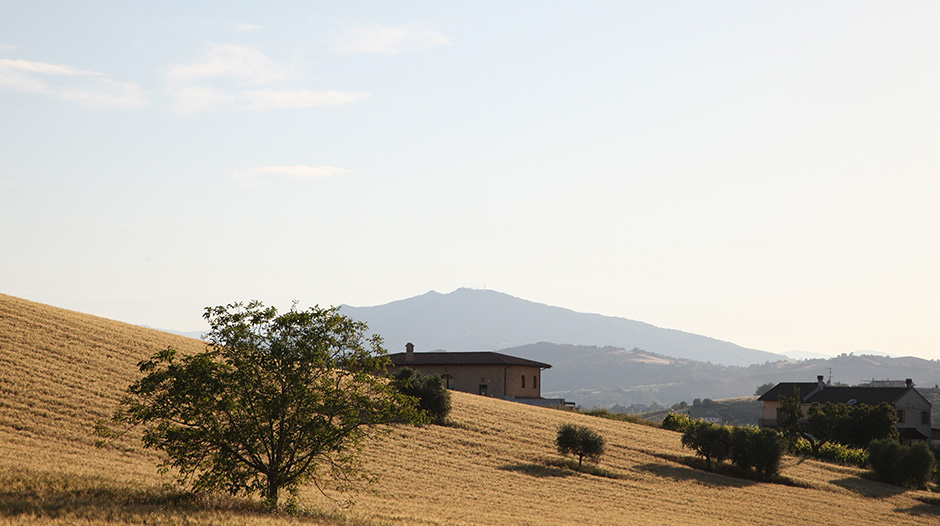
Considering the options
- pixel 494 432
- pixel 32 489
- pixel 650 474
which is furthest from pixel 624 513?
pixel 32 489

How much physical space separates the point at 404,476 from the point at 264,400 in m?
12.9

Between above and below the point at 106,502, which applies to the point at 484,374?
above

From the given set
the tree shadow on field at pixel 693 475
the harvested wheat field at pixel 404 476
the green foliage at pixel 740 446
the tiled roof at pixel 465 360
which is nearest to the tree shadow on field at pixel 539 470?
the harvested wheat field at pixel 404 476

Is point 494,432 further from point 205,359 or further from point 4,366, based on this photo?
point 205,359

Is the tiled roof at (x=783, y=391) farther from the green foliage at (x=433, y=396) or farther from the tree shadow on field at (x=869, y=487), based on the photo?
the green foliage at (x=433, y=396)

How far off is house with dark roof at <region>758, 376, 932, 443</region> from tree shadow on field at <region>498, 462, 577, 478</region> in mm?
63076

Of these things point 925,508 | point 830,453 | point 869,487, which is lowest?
point 925,508

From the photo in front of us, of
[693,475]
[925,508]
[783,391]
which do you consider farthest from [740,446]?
[783,391]

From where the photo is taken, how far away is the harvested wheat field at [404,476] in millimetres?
19188

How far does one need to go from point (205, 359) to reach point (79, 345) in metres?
27.3

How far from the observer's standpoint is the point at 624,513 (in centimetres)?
3023

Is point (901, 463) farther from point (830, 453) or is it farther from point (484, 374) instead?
point (484, 374)

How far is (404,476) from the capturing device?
31.7 m

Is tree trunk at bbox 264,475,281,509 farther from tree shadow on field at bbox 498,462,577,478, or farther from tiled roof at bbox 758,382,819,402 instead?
tiled roof at bbox 758,382,819,402
